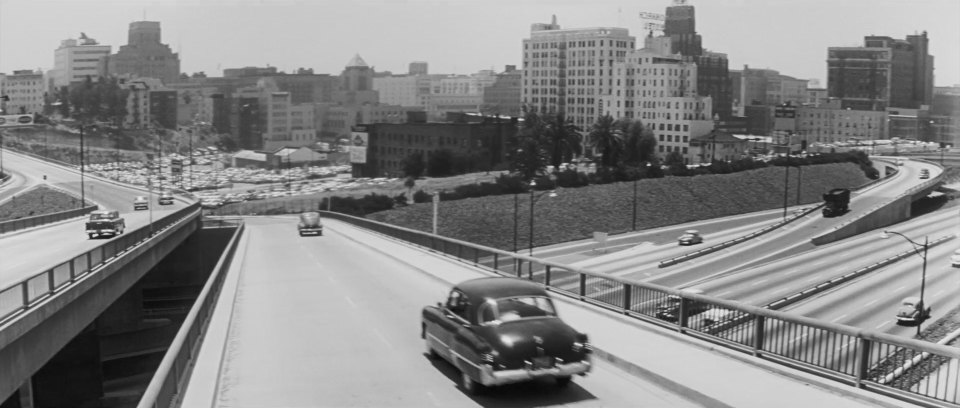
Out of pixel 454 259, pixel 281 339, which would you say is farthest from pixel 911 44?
pixel 281 339

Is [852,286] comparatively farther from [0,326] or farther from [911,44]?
[911,44]

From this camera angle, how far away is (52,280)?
24078mm

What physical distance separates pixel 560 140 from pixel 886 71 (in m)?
61.3

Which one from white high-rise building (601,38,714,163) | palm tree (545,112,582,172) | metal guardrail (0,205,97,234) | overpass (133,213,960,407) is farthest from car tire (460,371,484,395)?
white high-rise building (601,38,714,163)

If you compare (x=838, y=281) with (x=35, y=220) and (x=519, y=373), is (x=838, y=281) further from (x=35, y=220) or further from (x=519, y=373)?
(x=35, y=220)

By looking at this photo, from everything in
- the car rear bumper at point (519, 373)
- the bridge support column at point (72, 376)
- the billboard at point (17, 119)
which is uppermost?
the billboard at point (17, 119)

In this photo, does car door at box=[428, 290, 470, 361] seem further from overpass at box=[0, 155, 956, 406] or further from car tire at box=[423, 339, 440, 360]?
overpass at box=[0, 155, 956, 406]

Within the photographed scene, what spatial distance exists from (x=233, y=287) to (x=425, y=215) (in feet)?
191

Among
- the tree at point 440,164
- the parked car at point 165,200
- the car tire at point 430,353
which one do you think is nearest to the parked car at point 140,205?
the parked car at point 165,200

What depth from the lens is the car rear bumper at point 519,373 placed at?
12.7 metres

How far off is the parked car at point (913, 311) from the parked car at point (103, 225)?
4256 centimetres

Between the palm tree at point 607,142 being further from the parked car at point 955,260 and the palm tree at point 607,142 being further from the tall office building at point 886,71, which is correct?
the parked car at point 955,260

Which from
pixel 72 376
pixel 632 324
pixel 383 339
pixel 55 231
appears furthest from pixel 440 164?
pixel 383 339

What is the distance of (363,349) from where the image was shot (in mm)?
17234
